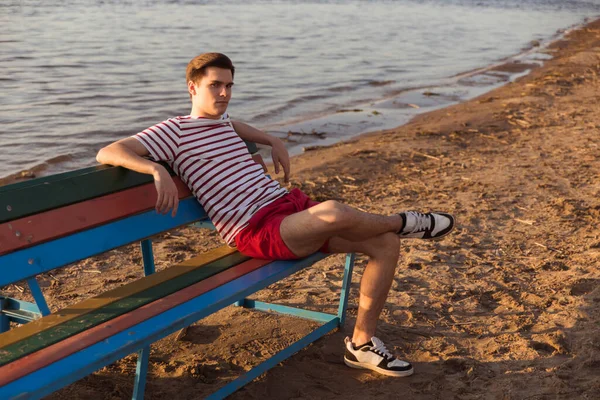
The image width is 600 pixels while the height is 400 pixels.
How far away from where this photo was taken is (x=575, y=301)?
4801 mm

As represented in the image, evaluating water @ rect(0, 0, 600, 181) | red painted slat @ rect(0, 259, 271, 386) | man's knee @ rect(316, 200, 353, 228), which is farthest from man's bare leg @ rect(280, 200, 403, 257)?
water @ rect(0, 0, 600, 181)

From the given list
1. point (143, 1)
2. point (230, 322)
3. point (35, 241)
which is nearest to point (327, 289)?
point (230, 322)

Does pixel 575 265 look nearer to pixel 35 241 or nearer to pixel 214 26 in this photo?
pixel 35 241

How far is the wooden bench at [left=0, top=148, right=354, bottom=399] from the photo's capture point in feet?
9.42

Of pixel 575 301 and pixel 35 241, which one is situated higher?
pixel 35 241

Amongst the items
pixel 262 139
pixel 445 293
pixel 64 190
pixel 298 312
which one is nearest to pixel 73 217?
pixel 64 190

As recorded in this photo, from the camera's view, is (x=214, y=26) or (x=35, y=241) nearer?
(x=35, y=241)

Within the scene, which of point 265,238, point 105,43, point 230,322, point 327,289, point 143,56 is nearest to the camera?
point 265,238

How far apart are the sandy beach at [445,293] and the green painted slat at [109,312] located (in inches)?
23.9

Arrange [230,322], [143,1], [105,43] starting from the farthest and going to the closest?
[143,1] → [105,43] → [230,322]

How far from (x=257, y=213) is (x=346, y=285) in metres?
0.80

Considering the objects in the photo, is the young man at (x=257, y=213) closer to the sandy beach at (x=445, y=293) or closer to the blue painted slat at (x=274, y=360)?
the blue painted slat at (x=274, y=360)

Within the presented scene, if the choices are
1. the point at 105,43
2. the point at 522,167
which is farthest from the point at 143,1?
the point at 522,167

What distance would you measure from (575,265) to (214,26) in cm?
1948
